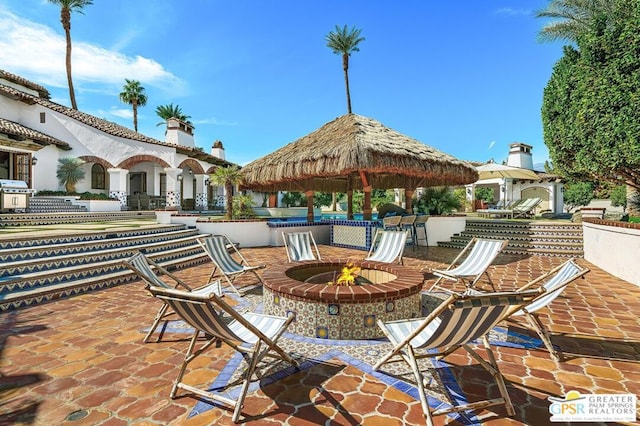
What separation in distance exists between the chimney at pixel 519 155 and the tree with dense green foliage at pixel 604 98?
16.8 m

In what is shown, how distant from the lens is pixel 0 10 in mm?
14820

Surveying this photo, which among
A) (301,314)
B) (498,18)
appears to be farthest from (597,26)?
(301,314)

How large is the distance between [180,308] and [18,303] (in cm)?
441

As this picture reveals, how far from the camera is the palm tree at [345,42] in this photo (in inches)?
1256

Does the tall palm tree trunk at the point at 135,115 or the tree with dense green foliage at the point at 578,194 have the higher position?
the tall palm tree trunk at the point at 135,115

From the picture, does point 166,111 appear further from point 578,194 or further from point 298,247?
point 578,194

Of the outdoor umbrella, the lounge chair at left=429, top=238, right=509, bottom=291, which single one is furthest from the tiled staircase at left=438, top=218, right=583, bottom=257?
the lounge chair at left=429, top=238, right=509, bottom=291

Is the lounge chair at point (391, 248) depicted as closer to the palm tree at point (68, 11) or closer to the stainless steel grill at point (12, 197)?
the stainless steel grill at point (12, 197)

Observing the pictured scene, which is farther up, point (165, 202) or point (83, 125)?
point (83, 125)

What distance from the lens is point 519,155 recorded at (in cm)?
2670

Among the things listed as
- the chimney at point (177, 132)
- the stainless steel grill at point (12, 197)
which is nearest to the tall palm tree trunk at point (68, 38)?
the chimney at point (177, 132)

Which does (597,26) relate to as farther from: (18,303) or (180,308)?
(18,303)

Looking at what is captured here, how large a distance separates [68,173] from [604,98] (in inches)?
933
